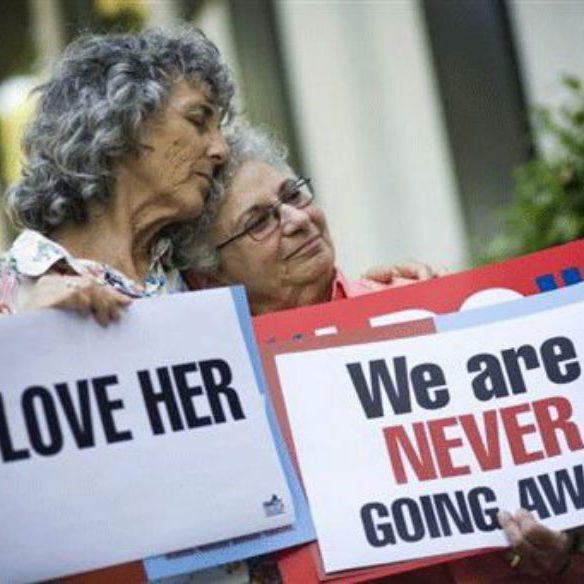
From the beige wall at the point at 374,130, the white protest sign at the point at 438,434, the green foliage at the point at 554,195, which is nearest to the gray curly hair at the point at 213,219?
the white protest sign at the point at 438,434

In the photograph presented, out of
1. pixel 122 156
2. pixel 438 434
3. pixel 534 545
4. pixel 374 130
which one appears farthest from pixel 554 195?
pixel 534 545

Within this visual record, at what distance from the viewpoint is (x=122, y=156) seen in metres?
2.79

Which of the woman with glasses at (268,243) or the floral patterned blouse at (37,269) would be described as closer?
the floral patterned blouse at (37,269)

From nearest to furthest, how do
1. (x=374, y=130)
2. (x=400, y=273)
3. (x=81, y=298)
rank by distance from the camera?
(x=81, y=298) → (x=400, y=273) → (x=374, y=130)

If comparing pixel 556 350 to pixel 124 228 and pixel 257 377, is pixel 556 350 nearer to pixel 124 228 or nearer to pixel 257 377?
pixel 257 377

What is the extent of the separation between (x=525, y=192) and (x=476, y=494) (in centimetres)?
304

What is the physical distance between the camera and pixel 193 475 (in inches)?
94.0

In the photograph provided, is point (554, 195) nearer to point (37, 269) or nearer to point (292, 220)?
point (292, 220)

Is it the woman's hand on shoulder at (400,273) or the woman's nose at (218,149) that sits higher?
the woman's nose at (218,149)

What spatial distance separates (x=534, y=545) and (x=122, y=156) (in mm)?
1050

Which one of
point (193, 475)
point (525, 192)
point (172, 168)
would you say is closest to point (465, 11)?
point (525, 192)

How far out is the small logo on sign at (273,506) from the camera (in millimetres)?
2416

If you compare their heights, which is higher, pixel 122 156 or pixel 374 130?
pixel 374 130

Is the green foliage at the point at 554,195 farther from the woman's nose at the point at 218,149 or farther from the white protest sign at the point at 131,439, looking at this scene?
the white protest sign at the point at 131,439
